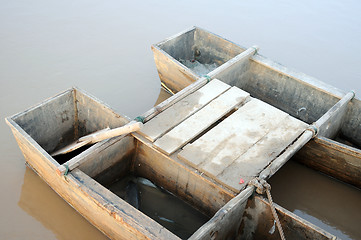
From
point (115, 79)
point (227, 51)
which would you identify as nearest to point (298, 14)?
point (227, 51)

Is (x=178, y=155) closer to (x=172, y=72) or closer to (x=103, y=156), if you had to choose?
(x=103, y=156)

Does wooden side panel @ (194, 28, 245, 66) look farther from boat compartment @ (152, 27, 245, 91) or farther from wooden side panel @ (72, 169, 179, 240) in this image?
wooden side panel @ (72, 169, 179, 240)

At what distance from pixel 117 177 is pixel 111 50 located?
3.29m

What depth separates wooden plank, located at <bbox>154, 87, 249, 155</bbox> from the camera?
4809 millimetres

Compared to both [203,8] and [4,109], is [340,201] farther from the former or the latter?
[203,8]

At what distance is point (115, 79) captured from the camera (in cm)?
708

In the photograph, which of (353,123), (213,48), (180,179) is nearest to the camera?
(180,179)

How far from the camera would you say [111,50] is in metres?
7.73

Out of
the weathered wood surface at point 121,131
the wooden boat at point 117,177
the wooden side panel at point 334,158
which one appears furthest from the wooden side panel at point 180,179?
the wooden side panel at point 334,158

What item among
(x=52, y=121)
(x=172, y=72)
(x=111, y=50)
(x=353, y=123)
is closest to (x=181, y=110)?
(x=172, y=72)

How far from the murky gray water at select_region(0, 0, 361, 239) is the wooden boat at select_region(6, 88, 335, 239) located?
40cm

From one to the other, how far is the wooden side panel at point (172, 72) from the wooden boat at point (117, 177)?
789 millimetres

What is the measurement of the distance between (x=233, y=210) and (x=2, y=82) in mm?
4448

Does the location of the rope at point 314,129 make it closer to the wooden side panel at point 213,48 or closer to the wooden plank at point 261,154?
the wooden plank at point 261,154
